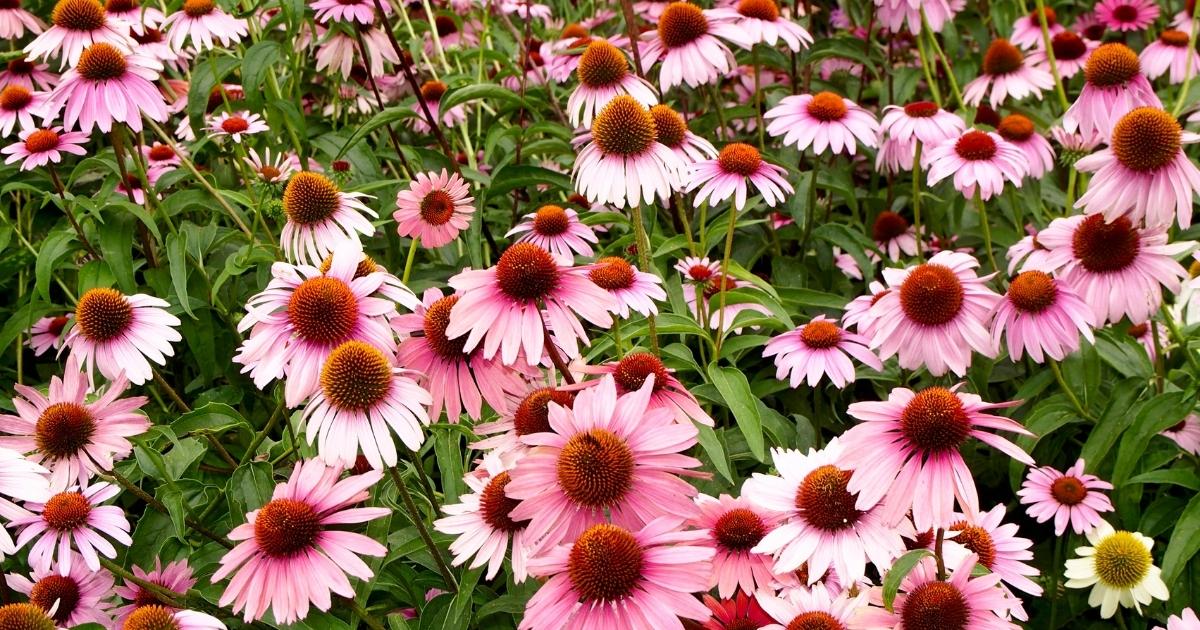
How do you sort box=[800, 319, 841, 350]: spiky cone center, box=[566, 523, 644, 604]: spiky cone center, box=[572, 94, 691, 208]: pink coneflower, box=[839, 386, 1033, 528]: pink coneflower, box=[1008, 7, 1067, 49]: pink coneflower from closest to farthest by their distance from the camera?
box=[566, 523, 644, 604]: spiky cone center < box=[839, 386, 1033, 528]: pink coneflower < box=[572, 94, 691, 208]: pink coneflower < box=[800, 319, 841, 350]: spiky cone center < box=[1008, 7, 1067, 49]: pink coneflower

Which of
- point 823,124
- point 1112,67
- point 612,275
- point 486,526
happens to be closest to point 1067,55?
point 1112,67

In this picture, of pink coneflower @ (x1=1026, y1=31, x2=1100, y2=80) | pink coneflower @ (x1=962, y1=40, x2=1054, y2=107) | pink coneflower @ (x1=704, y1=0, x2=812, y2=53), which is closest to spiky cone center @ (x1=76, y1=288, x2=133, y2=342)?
pink coneflower @ (x1=704, y1=0, x2=812, y2=53)

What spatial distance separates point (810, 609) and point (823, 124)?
154 centimetres

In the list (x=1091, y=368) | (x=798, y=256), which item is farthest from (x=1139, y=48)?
(x=1091, y=368)

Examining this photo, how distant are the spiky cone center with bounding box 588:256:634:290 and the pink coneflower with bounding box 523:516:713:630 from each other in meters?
0.61

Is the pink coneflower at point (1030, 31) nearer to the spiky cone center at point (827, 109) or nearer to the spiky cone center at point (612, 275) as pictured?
the spiky cone center at point (827, 109)

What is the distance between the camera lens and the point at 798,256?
2.90 m

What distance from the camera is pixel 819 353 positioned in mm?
2137

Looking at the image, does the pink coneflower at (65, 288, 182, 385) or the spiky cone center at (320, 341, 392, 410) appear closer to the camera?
the spiky cone center at (320, 341, 392, 410)

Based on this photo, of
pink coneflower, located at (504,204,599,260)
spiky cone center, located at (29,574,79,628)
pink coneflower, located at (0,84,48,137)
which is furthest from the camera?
pink coneflower, located at (0,84,48,137)

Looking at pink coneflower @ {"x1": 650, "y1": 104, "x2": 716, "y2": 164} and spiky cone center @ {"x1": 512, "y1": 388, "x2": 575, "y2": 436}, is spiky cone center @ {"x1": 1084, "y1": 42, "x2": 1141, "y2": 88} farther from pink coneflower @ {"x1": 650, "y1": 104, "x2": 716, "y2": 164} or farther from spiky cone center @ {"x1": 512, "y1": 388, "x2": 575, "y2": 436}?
spiky cone center @ {"x1": 512, "y1": 388, "x2": 575, "y2": 436}

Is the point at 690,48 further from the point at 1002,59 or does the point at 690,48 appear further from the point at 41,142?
the point at 41,142

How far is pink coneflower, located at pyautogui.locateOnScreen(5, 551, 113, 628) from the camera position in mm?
1614

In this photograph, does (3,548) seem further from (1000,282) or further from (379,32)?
(1000,282)
